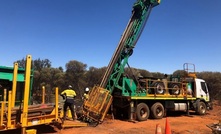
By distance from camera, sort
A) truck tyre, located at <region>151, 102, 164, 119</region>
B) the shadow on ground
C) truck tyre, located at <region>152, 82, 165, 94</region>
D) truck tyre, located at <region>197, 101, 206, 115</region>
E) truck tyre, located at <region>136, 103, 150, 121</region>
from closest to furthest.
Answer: the shadow on ground < truck tyre, located at <region>136, 103, 150, 121</region> < truck tyre, located at <region>151, 102, 164, 119</region> < truck tyre, located at <region>152, 82, 165, 94</region> < truck tyre, located at <region>197, 101, 206, 115</region>

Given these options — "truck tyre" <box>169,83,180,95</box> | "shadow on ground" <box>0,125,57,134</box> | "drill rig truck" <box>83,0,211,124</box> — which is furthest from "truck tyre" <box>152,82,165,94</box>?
"shadow on ground" <box>0,125,57,134</box>

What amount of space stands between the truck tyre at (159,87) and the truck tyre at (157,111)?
76 cm

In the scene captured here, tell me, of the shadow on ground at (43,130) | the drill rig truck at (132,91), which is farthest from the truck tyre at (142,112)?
the shadow on ground at (43,130)

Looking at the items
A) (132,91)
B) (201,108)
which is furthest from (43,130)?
(201,108)

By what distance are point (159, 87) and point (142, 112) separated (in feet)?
6.72

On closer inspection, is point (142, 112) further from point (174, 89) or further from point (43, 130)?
point (43, 130)

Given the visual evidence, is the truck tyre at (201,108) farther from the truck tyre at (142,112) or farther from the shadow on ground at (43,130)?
the shadow on ground at (43,130)

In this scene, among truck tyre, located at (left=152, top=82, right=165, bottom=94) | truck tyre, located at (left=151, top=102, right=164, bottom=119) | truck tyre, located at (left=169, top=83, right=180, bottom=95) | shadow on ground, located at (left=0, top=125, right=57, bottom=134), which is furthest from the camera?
truck tyre, located at (left=169, top=83, right=180, bottom=95)

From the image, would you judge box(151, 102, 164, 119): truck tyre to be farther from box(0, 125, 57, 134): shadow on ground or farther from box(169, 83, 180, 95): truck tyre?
box(0, 125, 57, 134): shadow on ground

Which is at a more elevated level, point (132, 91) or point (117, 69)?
point (117, 69)

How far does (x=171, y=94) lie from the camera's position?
55.3ft

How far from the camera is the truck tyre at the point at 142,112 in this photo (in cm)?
1444

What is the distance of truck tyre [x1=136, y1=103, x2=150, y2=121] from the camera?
14.4 metres

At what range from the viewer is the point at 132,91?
48.0 ft
